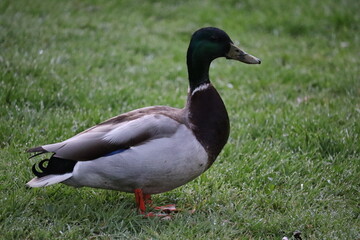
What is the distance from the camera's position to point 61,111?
15.5ft

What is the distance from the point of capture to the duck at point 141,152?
3.14 meters

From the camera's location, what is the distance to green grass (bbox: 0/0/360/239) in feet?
10.8

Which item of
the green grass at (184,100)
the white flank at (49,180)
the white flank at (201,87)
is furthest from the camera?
the white flank at (201,87)

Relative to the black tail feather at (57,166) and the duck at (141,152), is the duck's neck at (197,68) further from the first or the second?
the black tail feather at (57,166)

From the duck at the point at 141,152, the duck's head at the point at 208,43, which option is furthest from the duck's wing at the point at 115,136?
the duck's head at the point at 208,43

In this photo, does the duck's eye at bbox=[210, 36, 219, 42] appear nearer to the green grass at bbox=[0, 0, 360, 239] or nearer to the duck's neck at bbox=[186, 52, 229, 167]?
the duck's neck at bbox=[186, 52, 229, 167]

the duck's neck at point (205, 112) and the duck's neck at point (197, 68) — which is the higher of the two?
the duck's neck at point (197, 68)

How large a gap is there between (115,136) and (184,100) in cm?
225

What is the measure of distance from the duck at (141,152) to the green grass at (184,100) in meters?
0.23

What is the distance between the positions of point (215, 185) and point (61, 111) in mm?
1753

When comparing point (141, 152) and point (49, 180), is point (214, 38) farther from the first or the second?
point (49, 180)

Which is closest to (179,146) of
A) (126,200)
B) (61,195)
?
(126,200)

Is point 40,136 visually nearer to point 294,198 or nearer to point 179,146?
point 179,146

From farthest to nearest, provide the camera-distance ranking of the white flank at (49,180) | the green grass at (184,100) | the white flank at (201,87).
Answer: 1. the white flank at (201,87)
2. the green grass at (184,100)
3. the white flank at (49,180)
